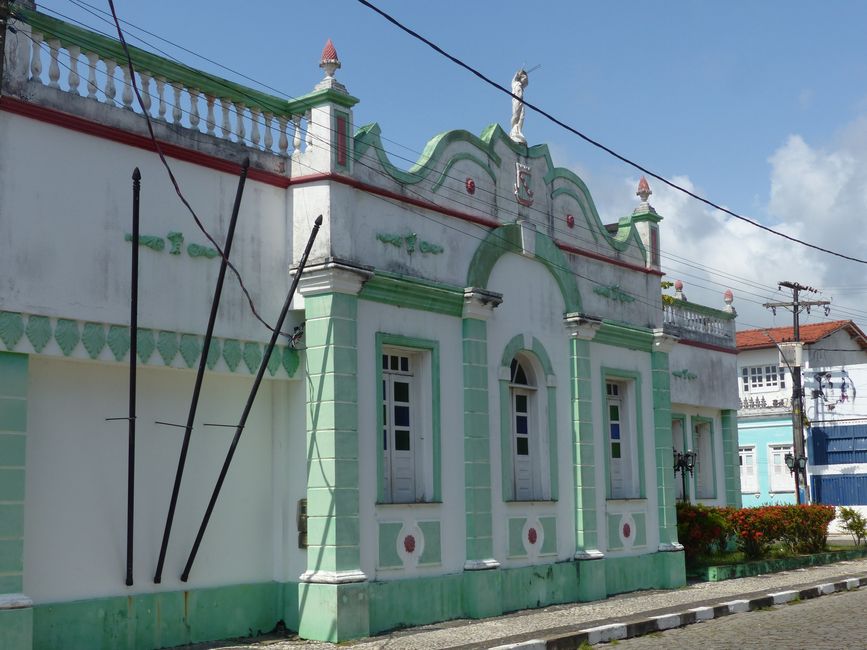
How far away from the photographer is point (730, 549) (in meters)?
21.2

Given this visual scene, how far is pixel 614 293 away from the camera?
16.6 metres

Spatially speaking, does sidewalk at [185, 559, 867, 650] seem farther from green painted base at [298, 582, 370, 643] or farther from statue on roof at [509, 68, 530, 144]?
statue on roof at [509, 68, 530, 144]

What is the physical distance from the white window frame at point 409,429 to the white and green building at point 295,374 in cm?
3

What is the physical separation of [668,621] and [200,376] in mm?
6226

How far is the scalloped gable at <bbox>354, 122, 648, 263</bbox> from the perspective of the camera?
1252 centimetres

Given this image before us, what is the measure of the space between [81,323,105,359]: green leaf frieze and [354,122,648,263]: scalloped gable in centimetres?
364

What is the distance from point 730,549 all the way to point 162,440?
547 inches

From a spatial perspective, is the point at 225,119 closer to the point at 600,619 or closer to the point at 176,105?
the point at 176,105

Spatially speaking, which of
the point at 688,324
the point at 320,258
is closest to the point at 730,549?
the point at 688,324

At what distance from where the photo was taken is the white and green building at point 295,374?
31.5 ft

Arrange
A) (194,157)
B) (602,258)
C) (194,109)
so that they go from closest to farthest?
1. (194,157)
2. (194,109)
3. (602,258)

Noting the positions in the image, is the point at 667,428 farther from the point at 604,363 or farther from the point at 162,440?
the point at 162,440

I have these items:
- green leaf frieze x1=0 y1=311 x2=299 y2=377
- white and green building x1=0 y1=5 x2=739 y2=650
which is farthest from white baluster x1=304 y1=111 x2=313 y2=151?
green leaf frieze x1=0 y1=311 x2=299 y2=377

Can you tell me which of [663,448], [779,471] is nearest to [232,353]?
[663,448]
